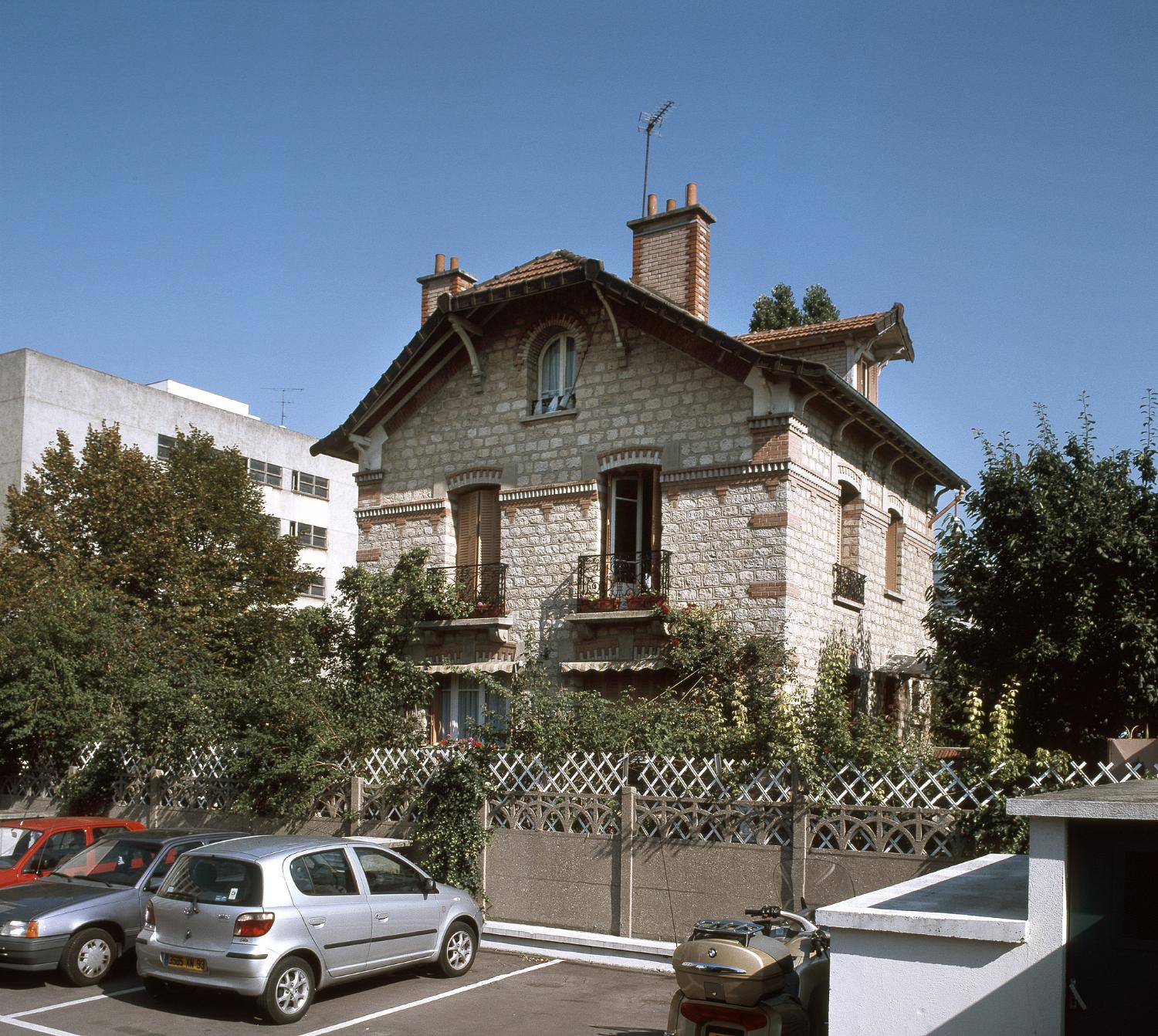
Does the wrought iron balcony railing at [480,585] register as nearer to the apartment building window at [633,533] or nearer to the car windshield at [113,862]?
the apartment building window at [633,533]

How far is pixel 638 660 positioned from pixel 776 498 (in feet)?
11.1

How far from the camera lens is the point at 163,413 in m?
43.9

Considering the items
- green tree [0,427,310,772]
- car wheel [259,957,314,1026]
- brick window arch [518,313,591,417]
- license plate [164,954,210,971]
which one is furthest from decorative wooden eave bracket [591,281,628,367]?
license plate [164,954,210,971]

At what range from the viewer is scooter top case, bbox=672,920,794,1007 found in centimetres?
724

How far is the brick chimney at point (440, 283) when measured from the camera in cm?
2480

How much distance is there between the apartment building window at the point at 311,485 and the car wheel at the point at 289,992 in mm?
39917

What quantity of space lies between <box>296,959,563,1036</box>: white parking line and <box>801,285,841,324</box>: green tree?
28253mm

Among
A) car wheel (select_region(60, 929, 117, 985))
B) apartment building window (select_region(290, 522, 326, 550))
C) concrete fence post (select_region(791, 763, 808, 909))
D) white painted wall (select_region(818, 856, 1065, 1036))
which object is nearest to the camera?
white painted wall (select_region(818, 856, 1065, 1036))

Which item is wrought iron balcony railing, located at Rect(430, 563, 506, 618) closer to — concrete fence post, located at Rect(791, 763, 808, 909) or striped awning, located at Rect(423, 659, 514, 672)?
striped awning, located at Rect(423, 659, 514, 672)

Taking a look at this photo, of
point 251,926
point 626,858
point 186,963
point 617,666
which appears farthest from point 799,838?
point 617,666

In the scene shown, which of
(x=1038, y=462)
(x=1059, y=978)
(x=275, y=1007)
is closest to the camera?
(x=1059, y=978)

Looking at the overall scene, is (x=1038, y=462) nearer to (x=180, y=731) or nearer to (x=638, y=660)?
(x=638, y=660)

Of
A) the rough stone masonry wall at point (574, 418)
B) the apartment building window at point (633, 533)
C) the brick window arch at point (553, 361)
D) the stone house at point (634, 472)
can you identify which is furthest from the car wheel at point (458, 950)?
the brick window arch at point (553, 361)

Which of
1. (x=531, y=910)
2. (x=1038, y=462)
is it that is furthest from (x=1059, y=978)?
(x=1038, y=462)
